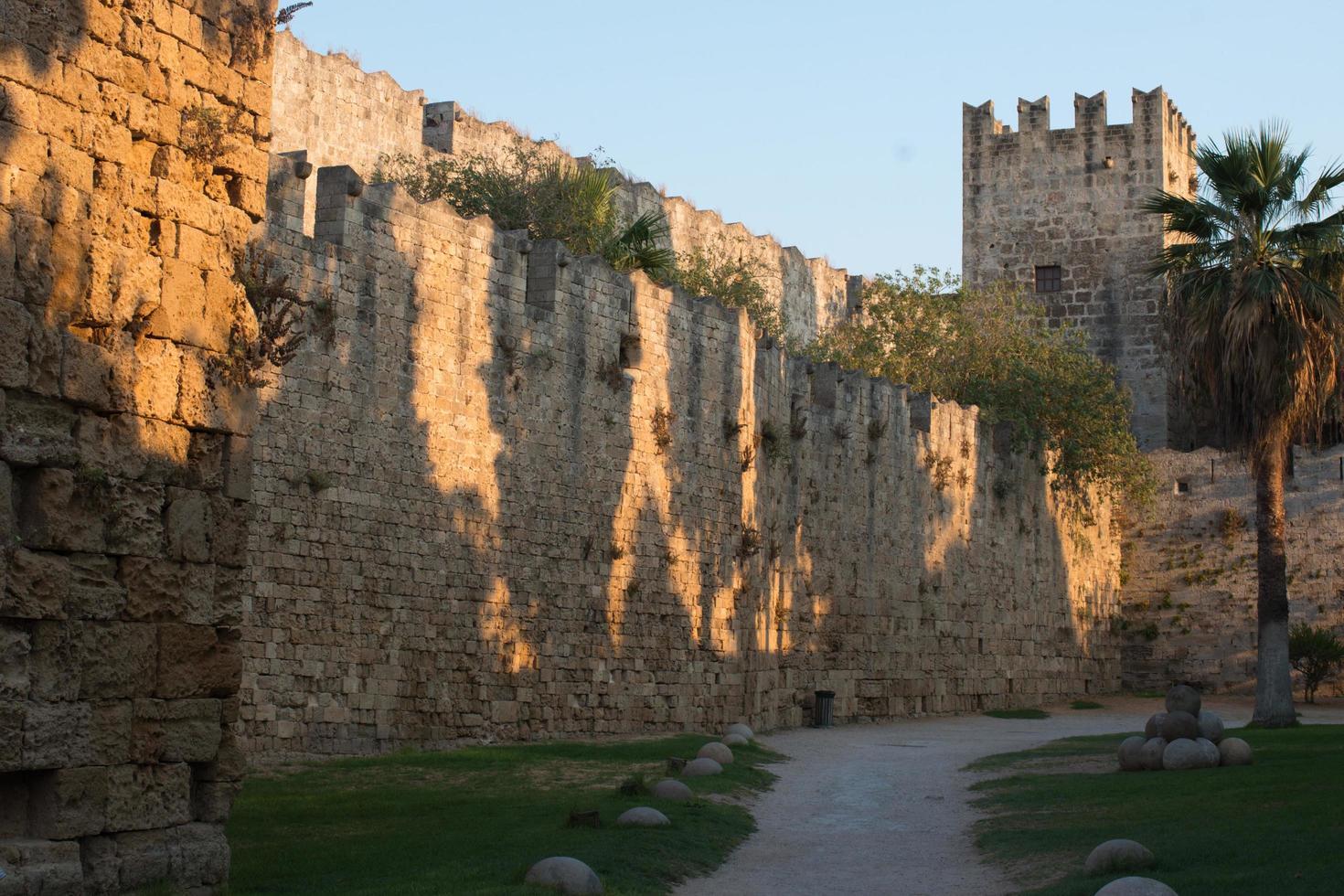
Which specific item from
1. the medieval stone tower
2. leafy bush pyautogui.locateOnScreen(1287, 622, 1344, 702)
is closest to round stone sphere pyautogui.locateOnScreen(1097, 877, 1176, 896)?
leafy bush pyautogui.locateOnScreen(1287, 622, 1344, 702)

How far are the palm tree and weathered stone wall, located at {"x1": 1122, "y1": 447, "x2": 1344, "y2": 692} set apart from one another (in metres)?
11.2

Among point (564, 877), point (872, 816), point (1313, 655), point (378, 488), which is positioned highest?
A: point (378, 488)

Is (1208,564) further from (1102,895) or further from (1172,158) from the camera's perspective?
(1102,895)

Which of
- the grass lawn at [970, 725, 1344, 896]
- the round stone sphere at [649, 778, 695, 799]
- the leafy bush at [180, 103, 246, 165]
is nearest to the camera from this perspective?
the leafy bush at [180, 103, 246, 165]

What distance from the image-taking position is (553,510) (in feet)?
66.8

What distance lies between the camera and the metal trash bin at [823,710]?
26047mm

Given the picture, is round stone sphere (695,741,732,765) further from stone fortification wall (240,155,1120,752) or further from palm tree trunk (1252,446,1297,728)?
palm tree trunk (1252,446,1297,728)

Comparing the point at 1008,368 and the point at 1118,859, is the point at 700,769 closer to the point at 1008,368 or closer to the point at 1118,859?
the point at 1118,859

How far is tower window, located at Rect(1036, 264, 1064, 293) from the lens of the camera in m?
44.4

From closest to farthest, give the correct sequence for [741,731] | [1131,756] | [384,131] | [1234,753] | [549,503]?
[1234,753]
[1131,756]
[549,503]
[741,731]
[384,131]

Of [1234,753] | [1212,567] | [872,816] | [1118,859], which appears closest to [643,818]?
[872,816]

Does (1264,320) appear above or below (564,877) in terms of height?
above

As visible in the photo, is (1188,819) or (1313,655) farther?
(1313,655)

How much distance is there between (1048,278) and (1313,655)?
47.7ft
